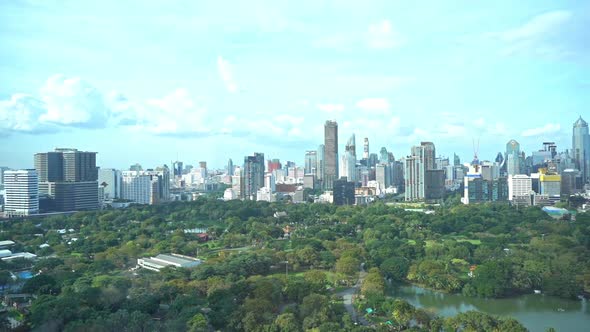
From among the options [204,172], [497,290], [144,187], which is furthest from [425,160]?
[204,172]

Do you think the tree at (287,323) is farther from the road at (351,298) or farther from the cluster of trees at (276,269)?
the road at (351,298)

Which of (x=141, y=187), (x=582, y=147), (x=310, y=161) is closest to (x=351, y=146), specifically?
(x=310, y=161)

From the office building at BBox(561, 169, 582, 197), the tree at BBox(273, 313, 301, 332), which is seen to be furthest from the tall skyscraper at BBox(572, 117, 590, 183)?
the tree at BBox(273, 313, 301, 332)

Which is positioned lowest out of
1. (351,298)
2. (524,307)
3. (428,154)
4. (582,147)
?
(524,307)

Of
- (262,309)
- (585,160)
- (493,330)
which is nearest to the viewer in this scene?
(493,330)

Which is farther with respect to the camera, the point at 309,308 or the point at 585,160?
the point at 585,160

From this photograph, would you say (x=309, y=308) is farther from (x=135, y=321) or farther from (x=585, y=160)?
(x=585, y=160)

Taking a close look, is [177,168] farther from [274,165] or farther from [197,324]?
[197,324]
